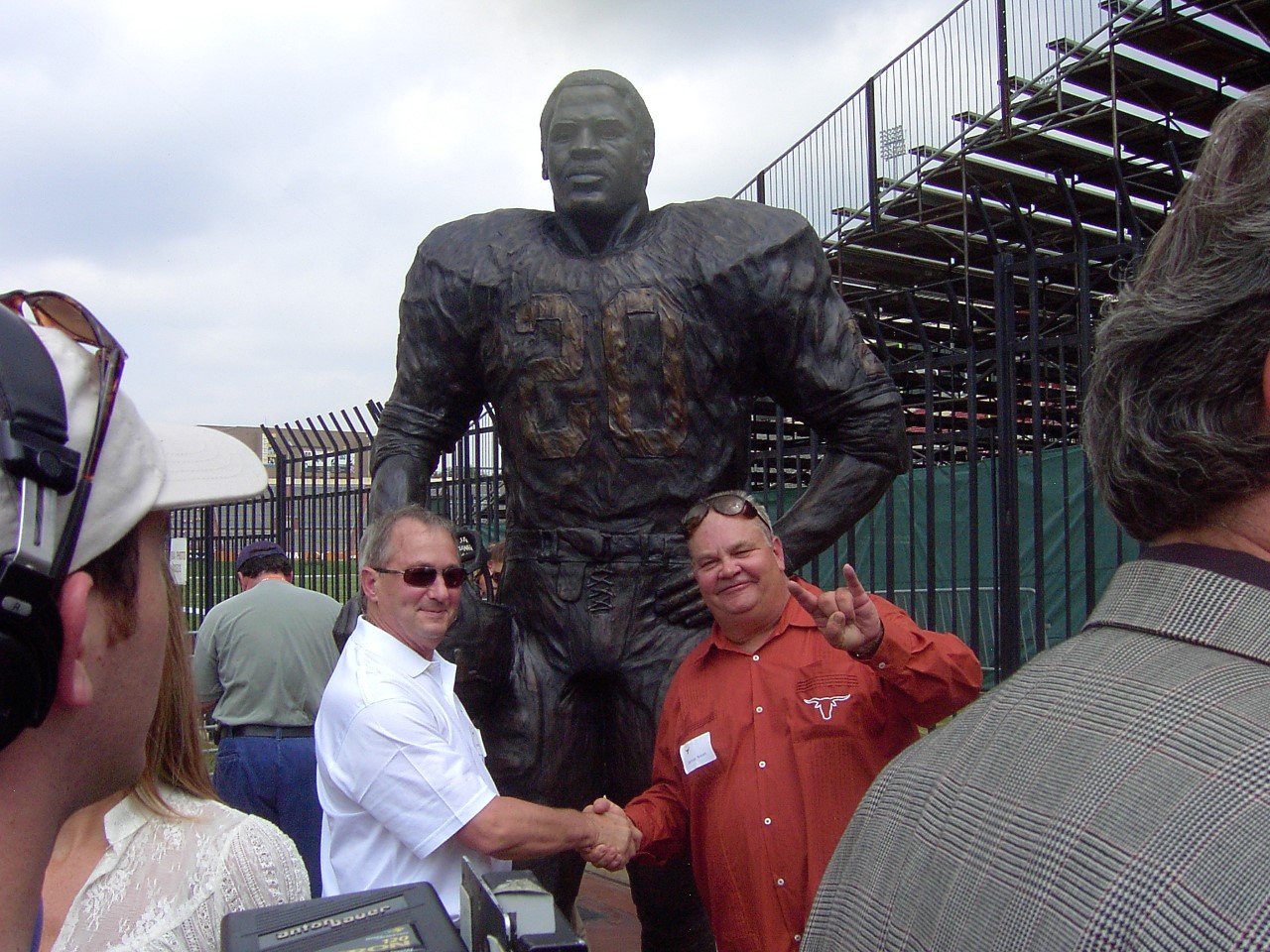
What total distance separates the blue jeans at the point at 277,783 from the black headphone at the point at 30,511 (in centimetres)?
455

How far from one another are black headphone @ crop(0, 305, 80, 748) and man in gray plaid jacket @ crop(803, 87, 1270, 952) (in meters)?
0.74

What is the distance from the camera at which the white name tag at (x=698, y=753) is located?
2.60 metres

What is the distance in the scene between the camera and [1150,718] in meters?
0.94

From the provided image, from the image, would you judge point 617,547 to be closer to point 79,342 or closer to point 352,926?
point 352,926

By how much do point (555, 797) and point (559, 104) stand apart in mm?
1652

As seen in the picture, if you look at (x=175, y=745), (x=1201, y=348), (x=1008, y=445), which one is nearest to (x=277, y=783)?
(x=1008, y=445)

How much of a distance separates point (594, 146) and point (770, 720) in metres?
1.39

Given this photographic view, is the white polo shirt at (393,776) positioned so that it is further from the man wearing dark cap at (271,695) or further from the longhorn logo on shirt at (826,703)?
the man wearing dark cap at (271,695)

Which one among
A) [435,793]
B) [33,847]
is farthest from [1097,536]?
[33,847]

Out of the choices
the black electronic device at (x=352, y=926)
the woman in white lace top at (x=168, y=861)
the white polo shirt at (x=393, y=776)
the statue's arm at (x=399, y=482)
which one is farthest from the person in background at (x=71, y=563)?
the statue's arm at (x=399, y=482)

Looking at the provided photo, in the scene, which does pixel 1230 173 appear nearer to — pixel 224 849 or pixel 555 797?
pixel 224 849

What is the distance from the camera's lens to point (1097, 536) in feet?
23.6

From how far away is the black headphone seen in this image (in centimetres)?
78

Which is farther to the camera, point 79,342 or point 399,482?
point 399,482
